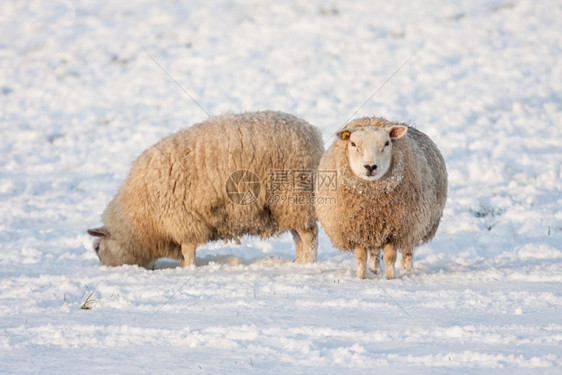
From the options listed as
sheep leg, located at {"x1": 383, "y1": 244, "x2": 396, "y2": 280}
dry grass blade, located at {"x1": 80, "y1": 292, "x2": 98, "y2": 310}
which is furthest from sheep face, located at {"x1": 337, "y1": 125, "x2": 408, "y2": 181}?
dry grass blade, located at {"x1": 80, "y1": 292, "x2": 98, "y2": 310}

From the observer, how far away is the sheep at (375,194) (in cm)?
638

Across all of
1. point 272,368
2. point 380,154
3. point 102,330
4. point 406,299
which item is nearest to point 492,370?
point 272,368

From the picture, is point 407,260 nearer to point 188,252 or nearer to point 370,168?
point 370,168

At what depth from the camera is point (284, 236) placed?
32.2 feet

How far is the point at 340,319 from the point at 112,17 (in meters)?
17.0

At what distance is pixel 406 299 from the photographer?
5.46 metres

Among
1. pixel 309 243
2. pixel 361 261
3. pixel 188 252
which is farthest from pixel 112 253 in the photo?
pixel 361 261

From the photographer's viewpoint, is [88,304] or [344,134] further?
[344,134]

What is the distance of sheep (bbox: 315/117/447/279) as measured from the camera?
6375 mm

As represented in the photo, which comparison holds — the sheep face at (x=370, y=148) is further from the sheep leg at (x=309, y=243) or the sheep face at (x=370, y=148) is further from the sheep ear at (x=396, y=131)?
the sheep leg at (x=309, y=243)

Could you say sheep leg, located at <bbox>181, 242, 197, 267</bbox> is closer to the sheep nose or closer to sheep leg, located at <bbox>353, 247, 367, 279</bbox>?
sheep leg, located at <bbox>353, 247, 367, 279</bbox>

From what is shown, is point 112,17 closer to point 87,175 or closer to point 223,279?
point 87,175

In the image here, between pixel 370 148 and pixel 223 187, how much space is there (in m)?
1.76

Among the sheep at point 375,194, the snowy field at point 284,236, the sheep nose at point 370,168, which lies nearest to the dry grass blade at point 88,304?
the snowy field at point 284,236
